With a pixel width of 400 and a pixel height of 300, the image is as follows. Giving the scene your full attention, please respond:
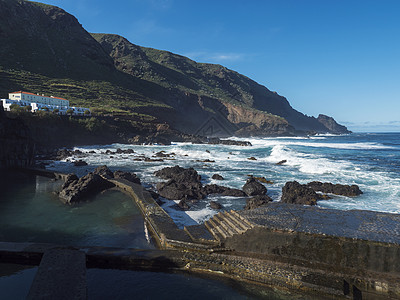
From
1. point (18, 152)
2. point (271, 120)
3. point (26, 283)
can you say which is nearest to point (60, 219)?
point (26, 283)

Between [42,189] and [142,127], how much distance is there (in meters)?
45.8

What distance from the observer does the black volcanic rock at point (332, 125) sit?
178675mm

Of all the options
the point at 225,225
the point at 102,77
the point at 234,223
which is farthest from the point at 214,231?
the point at 102,77

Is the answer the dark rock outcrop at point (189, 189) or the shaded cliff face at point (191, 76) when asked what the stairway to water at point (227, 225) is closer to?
the dark rock outcrop at point (189, 189)

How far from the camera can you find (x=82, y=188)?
16125mm

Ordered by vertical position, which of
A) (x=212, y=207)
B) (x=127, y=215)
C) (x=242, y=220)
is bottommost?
(x=212, y=207)

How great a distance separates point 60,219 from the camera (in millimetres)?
12570

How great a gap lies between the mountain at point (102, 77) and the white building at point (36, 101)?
5869mm

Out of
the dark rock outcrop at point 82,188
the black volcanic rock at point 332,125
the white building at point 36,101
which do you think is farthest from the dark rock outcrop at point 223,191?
the black volcanic rock at point 332,125

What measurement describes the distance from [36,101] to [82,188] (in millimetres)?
52018

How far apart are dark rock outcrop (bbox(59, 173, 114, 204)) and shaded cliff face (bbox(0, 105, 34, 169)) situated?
1081 centimetres

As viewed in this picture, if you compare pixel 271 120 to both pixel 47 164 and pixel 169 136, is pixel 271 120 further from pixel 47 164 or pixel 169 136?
pixel 47 164

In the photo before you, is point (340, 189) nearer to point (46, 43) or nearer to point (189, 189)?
point (189, 189)

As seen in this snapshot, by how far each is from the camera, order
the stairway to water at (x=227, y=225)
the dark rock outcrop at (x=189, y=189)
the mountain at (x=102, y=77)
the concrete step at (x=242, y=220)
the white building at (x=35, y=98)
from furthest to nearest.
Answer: the mountain at (x=102, y=77)
the white building at (x=35, y=98)
the dark rock outcrop at (x=189, y=189)
the stairway to water at (x=227, y=225)
the concrete step at (x=242, y=220)
